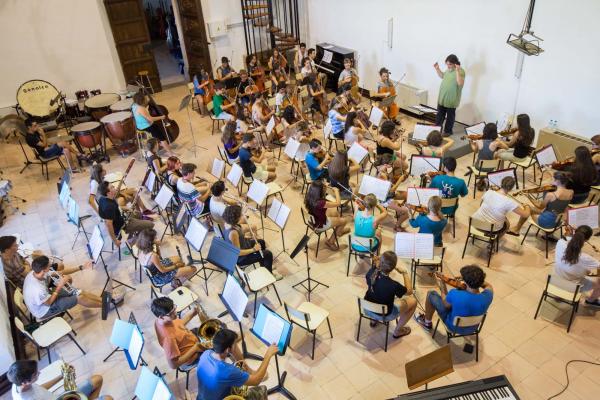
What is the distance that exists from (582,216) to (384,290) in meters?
2.72

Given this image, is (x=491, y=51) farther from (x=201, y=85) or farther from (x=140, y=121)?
(x=140, y=121)

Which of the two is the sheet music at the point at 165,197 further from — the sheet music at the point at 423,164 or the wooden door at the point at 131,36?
the wooden door at the point at 131,36

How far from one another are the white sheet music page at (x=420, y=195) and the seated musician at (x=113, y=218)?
12.1ft

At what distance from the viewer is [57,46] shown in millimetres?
11359

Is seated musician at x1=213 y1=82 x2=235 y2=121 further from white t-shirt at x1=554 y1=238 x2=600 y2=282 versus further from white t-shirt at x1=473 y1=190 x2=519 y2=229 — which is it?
white t-shirt at x1=554 y1=238 x2=600 y2=282

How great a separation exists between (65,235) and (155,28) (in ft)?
43.1

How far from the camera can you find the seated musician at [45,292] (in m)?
4.98

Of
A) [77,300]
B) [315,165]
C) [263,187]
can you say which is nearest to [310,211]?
[263,187]

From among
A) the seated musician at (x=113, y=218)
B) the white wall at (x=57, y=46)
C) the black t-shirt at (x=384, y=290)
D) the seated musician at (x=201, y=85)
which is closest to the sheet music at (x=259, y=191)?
the seated musician at (x=113, y=218)

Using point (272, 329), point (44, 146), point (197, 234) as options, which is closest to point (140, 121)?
point (44, 146)

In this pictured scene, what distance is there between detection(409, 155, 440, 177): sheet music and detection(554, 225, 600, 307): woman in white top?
204 cm

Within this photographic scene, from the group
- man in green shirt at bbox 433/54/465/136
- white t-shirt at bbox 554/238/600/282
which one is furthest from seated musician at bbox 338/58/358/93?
white t-shirt at bbox 554/238/600/282

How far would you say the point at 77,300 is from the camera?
5402 mm

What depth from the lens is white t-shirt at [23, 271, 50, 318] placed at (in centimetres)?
499
